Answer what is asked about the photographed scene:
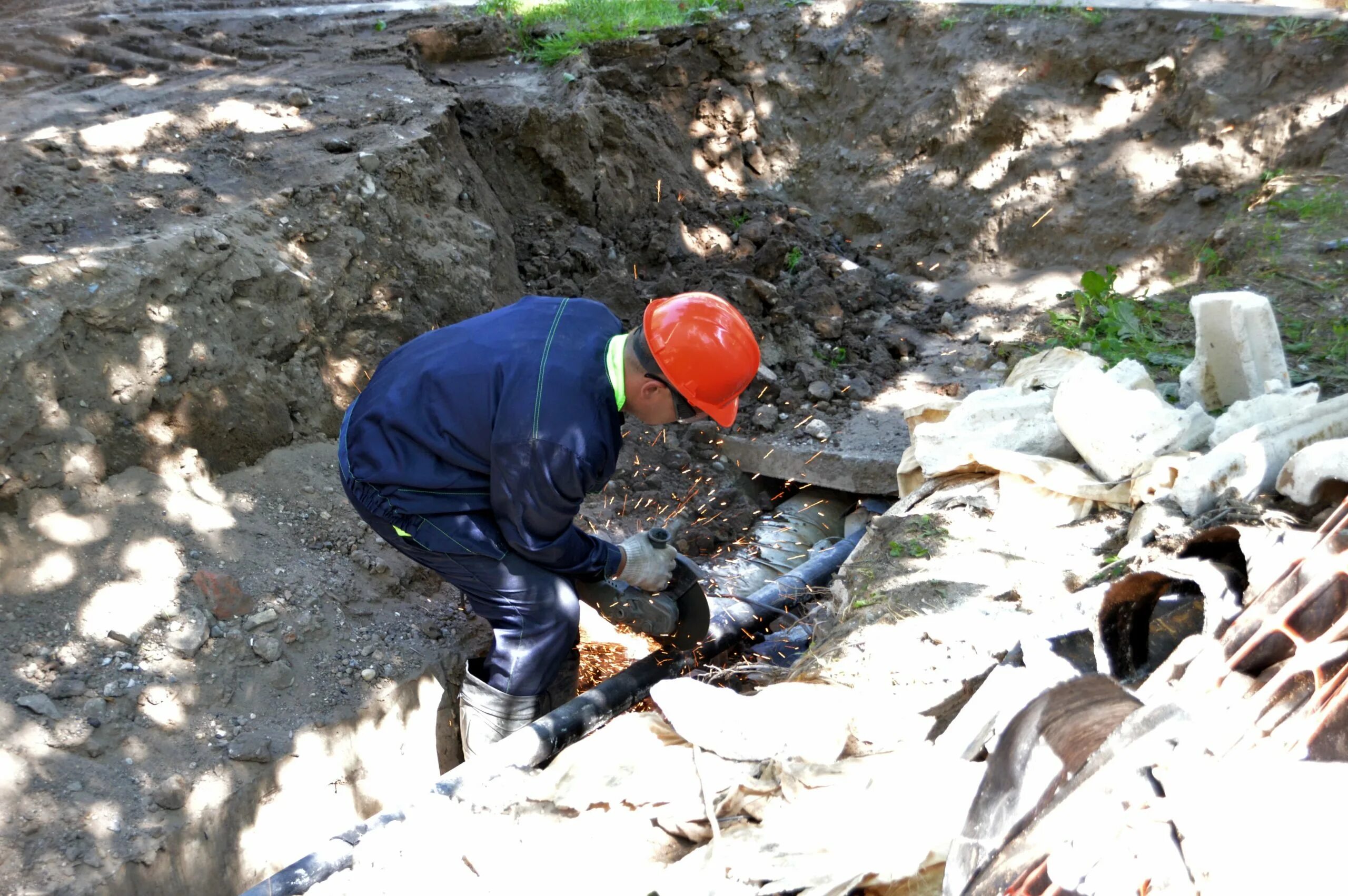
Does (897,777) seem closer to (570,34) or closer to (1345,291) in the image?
(1345,291)

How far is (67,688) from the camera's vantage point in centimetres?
306

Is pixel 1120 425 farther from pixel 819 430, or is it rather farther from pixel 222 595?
pixel 222 595

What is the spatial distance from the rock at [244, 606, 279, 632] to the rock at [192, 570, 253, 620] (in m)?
0.04

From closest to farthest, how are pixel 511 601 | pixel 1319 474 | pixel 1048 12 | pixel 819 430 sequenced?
pixel 1319 474, pixel 511 601, pixel 819 430, pixel 1048 12

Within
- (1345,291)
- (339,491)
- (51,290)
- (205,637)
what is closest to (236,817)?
(205,637)

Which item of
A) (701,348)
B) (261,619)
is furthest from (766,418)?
(261,619)

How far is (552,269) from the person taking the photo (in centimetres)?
561

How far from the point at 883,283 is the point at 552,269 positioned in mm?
2279

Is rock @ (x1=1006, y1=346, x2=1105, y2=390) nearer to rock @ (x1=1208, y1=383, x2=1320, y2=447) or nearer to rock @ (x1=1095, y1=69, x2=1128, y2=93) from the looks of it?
rock @ (x1=1208, y1=383, x2=1320, y2=447)

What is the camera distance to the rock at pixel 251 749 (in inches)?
123

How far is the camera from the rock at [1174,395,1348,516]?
10.2ft

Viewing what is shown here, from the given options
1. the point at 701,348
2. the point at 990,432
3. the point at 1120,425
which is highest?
the point at 701,348

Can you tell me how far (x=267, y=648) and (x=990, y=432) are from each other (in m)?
2.89

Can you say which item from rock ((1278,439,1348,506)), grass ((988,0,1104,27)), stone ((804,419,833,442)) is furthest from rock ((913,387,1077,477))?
grass ((988,0,1104,27))
